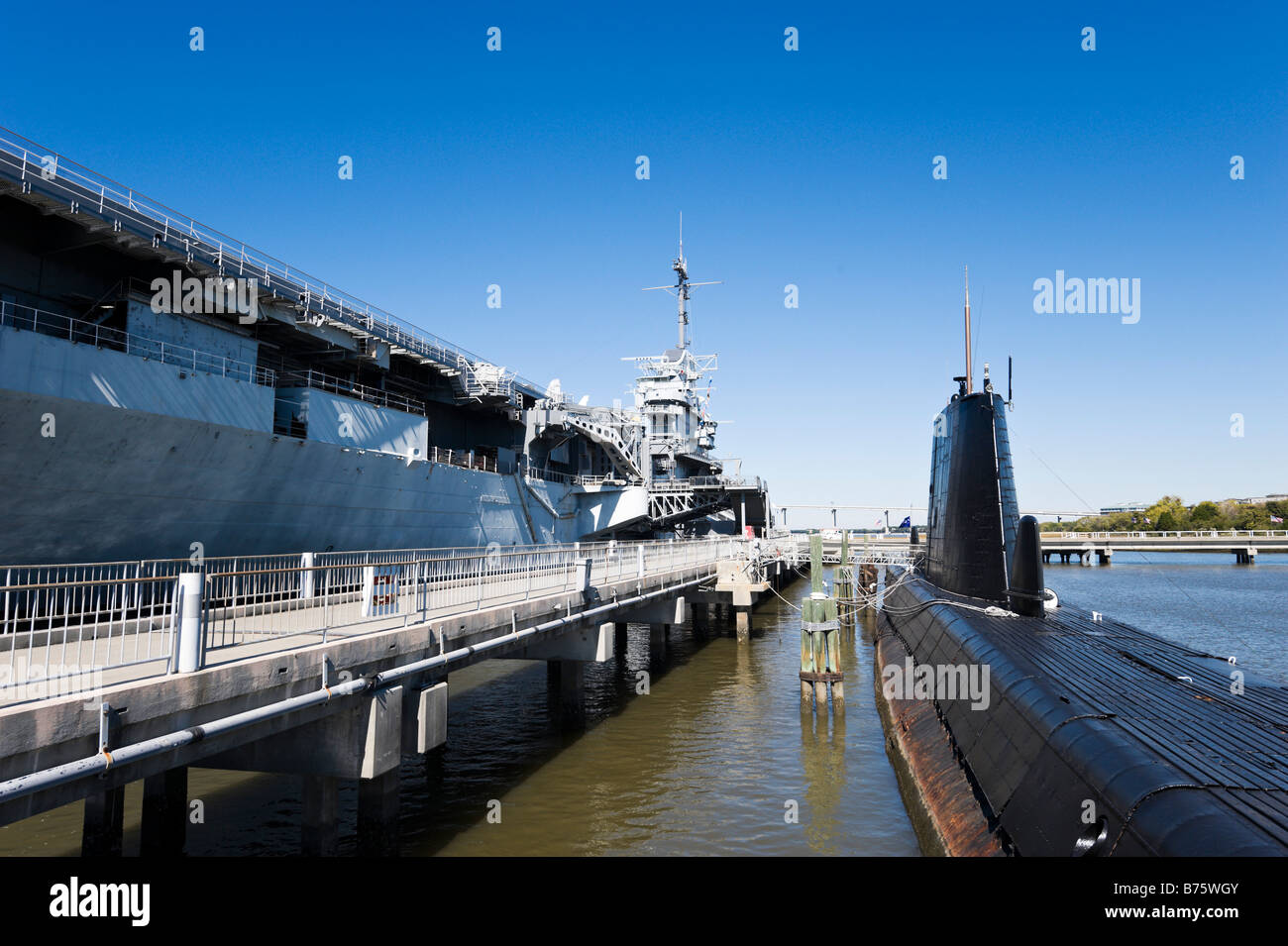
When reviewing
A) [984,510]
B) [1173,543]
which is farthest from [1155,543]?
[984,510]

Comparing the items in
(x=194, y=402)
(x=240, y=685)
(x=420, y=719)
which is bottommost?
(x=420, y=719)

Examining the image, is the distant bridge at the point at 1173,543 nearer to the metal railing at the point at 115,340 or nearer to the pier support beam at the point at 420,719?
the metal railing at the point at 115,340

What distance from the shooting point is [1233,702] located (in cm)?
848

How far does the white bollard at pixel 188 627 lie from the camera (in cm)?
648

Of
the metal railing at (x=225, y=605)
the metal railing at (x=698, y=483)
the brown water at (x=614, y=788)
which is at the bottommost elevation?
the brown water at (x=614, y=788)


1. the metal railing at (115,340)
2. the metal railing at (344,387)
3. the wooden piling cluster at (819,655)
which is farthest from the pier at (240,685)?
the metal railing at (344,387)

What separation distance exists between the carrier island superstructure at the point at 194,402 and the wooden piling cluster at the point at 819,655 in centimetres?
1361

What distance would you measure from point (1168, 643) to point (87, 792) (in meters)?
15.3

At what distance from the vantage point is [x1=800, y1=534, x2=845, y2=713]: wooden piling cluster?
1753 cm

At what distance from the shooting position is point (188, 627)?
6473 mm

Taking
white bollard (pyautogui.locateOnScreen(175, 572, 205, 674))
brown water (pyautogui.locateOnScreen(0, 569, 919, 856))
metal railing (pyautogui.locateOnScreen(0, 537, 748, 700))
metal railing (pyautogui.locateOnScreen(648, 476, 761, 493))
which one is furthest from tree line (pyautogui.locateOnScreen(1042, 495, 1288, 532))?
white bollard (pyautogui.locateOnScreen(175, 572, 205, 674))

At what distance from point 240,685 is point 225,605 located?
166 centimetres

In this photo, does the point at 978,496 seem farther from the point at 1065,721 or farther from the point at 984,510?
the point at 1065,721
